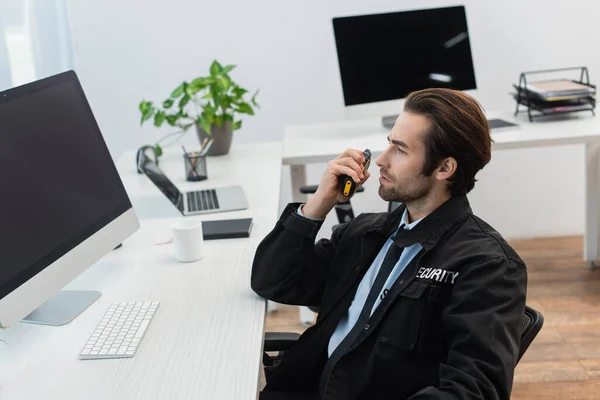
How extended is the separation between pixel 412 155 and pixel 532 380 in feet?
4.80

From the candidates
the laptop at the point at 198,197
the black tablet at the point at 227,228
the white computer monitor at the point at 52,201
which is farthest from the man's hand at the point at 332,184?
the laptop at the point at 198,197

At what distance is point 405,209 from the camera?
1.69m

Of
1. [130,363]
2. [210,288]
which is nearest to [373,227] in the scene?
[210,288]

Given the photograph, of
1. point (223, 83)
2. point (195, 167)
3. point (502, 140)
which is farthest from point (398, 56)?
point (195, 167)

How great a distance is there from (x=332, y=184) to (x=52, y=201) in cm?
64

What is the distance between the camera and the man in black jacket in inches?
53.9

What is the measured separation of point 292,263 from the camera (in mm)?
1749

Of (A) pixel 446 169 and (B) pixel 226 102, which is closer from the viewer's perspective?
(A) pixel 446 169

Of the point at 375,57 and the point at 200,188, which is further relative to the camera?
the point at 375,57

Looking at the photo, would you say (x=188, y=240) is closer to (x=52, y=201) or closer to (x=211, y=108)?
Answer: (x=52, y=201)

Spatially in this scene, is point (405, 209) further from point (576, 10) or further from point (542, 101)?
point (576, 10)

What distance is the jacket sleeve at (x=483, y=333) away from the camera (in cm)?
132

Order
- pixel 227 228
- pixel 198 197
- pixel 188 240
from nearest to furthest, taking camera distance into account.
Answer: pixel 188 240, pixel 227 228, pixel 198 197

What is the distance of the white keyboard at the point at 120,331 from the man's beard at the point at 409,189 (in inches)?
22.7
